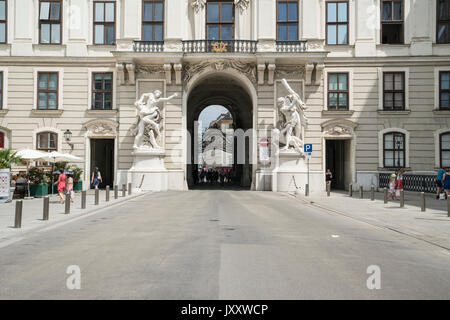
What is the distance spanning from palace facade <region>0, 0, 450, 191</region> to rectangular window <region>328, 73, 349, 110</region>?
0.07 metres

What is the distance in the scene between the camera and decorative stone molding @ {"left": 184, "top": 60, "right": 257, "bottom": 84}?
2775cm

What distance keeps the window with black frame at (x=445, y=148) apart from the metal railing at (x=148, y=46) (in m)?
19.0

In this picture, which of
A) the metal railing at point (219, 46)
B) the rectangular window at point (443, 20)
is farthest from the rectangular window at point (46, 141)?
the rectangular window at point (443, 20)

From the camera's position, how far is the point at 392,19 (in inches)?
1113

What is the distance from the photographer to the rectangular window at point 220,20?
95.0 ft

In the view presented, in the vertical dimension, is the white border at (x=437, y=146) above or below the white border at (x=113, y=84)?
below

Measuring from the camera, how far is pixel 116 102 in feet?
92.3

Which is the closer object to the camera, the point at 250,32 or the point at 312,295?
the point at 312,295

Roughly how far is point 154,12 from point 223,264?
2531 centimetres

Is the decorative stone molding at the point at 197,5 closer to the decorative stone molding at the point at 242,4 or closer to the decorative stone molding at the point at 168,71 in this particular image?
the decorative stone molding at the point at 242,4

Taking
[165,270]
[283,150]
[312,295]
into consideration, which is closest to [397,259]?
[312,295]

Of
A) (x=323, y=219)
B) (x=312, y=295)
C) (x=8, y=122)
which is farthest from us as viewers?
(x=8, y=122)

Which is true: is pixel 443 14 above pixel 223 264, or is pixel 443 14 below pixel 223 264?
above

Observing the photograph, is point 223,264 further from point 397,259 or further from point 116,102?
point 116,102
